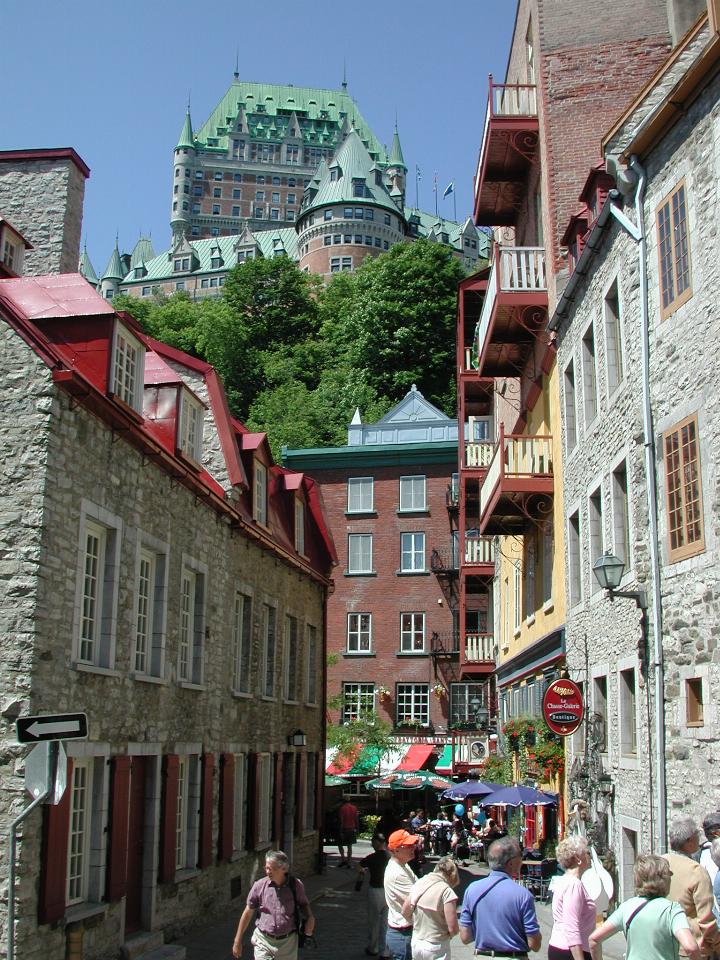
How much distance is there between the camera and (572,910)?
7.97 meters

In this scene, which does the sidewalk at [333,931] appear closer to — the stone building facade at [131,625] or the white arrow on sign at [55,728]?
the stone building facade at [131,625]


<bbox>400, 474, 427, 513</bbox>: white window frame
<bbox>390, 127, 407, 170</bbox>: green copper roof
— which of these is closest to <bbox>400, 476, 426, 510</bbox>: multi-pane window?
<bbox>400, 474, 427, 513</bbox>: white window frame

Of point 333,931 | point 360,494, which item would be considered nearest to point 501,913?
point 333,931

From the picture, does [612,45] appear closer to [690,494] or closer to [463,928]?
[690,494]

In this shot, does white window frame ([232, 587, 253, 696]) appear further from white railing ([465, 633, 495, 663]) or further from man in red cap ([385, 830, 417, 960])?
white railing ([465, 633, 495, 663])

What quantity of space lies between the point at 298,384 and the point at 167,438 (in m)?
60.3

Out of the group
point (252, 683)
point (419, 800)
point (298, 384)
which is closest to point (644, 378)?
point (252, 683)

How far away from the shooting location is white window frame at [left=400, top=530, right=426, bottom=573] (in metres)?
42.1

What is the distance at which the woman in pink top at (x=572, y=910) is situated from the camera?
7.95 m

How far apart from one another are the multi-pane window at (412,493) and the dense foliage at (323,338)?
19.6m

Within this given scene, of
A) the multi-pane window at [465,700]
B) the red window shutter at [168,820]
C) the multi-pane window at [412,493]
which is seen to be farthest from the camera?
the multi-pane window at [412,493]

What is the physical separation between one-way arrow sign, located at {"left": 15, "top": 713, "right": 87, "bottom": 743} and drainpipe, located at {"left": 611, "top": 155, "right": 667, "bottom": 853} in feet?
22.9

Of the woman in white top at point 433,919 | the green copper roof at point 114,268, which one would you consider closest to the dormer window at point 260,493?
the woman in white top at point 433,919

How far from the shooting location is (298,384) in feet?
247
